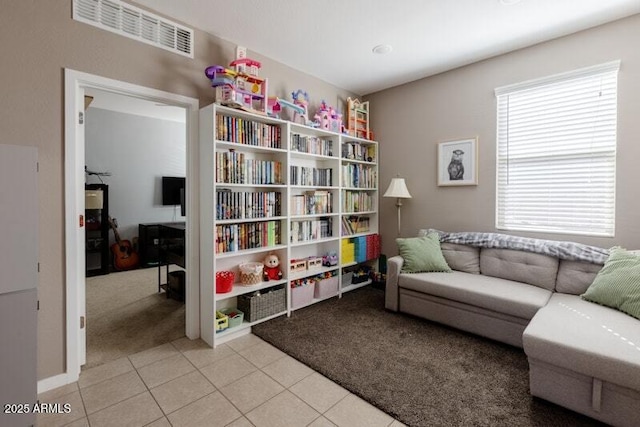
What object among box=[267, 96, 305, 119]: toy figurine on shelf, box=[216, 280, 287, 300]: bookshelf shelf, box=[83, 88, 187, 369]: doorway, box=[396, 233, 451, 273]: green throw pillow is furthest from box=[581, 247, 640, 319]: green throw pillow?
box=[83, 88, 187, 369]: doorway

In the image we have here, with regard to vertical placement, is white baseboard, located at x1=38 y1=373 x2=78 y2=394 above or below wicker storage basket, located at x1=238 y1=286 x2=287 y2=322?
below

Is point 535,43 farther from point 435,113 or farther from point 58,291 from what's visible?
point 58,291

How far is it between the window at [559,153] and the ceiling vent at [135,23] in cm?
306

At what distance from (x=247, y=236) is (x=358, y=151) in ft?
6.28

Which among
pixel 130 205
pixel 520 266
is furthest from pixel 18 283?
pixel 130 205

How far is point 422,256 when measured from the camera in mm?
3008

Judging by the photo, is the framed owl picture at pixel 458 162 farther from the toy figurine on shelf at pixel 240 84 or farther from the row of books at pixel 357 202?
the toy figurine on shelf at pixel 240 84

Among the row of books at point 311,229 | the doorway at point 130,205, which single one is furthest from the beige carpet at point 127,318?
the row of books at point 311,229

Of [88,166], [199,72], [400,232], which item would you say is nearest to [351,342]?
[400,232]

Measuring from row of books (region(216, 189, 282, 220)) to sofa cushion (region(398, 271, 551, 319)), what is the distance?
1.49m

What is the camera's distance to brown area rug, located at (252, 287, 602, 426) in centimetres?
165

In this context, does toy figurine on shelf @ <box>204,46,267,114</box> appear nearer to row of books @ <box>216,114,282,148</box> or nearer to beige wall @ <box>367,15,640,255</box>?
row of books @ <box>216,114,282,148</box>

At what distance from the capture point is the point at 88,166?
4.79m

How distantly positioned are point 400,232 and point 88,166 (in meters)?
5.00
